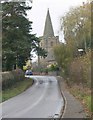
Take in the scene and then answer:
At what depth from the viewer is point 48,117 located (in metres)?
16.8

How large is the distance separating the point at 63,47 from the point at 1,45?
10830 millimetres

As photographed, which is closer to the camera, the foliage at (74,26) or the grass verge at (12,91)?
the grass verge at (12,91)

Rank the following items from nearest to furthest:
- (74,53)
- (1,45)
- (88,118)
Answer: (88,118) < (1,45) < (74,53)

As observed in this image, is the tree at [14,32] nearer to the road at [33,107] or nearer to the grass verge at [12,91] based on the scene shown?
the grass verge at [12,91]

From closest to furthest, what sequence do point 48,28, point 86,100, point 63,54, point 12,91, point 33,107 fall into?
point 86,100
point 33,107
point 12,91
point 63,54
point 48,28

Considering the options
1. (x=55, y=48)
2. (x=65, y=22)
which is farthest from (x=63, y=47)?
(x=65, y=22)

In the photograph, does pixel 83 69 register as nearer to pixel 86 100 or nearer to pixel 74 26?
pixel 86 100

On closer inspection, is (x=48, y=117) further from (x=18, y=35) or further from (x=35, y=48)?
(x=35, y=48)

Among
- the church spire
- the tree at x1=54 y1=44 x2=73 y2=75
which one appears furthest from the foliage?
the church spire

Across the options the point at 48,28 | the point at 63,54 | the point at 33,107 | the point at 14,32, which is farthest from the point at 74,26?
the point at 48,28

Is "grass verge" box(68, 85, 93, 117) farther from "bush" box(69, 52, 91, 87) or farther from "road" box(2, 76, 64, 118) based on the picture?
"road" box(2, 76, 64, 118)

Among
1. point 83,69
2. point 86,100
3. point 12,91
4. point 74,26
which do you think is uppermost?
point 74,26

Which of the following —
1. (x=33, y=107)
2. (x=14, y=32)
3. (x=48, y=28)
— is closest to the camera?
(x=33, y=107)

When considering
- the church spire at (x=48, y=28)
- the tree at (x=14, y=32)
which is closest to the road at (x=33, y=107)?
the tree at (x=14, y=32)
